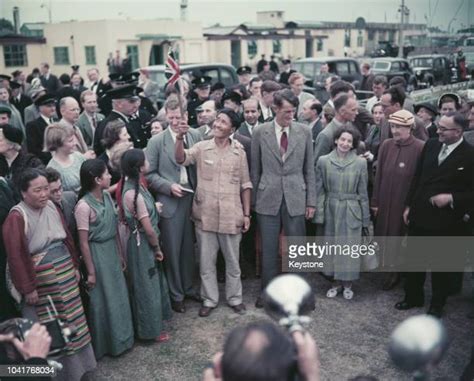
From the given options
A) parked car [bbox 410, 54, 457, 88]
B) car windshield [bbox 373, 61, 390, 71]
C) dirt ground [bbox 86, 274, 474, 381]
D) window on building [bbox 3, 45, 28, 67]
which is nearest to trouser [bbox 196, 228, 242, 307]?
dirt ground [bbox 86, 274, 474, 381]

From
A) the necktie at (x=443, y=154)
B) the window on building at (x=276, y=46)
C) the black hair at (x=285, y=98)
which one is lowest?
the necktie at (x=443, y=154)

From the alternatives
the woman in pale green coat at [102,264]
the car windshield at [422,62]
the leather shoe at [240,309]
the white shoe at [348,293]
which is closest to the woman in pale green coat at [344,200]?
the white shoe at [348,293]

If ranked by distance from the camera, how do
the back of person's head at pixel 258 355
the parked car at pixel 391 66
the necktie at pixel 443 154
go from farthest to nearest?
the parked car at pixel 391 66
the necktie at pixel 443 154
the back of person's head at pixel 258 355

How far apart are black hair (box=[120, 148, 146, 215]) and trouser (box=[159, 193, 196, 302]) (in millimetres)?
714

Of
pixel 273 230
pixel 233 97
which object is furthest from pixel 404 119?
pixel 233 97

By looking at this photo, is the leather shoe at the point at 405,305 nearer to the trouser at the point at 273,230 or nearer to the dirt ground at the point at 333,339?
the dirt ground at the point at 333,339

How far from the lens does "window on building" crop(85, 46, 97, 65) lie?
28281 millimetres

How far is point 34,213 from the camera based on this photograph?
337 cm

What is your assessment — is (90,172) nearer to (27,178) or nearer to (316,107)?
(27,178)

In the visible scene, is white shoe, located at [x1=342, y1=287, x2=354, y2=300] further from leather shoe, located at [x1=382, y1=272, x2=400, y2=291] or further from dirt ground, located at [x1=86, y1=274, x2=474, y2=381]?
leather shoe, located at [x1=382, y1=272, x2=400, y2=291]

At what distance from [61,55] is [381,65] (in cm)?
1819

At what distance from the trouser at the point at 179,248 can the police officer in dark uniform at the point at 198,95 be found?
307 cm

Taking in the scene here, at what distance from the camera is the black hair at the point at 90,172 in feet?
12.1

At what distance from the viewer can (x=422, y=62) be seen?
19719 millimetres
